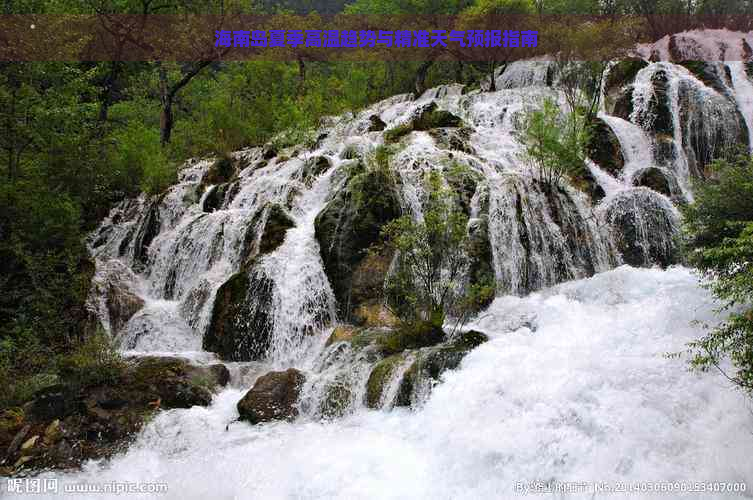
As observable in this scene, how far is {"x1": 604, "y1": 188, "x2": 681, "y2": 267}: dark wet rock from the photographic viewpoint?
11078mm

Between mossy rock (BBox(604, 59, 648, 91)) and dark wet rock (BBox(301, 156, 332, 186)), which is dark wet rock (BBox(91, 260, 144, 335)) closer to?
dark wet rock (BBox(301, 156, 332, 186))

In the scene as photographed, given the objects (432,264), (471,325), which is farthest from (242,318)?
(471,325)

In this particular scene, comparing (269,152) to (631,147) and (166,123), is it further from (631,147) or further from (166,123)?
(631,147)

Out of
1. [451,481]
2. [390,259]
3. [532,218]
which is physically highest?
[532,218]

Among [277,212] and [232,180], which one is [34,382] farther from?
[232,180]

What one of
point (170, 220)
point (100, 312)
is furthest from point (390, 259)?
point (170, 220)

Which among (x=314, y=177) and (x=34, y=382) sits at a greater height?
(x=314, y=177)

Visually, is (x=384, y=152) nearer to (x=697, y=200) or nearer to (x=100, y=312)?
(x=697, y=200)

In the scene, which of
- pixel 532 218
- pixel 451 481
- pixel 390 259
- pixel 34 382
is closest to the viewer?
pixel 451 481

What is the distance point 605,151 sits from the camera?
14508mm

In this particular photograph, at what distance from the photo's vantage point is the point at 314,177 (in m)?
13.6

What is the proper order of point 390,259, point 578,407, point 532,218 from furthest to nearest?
point 532,218 < point 390,259 < point 578,407

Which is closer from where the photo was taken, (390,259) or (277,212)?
(390,259)

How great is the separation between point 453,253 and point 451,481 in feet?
13.5
